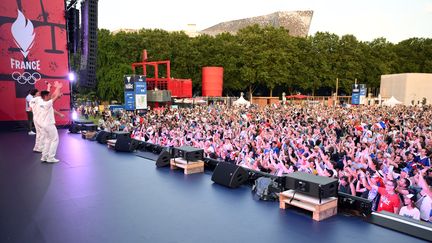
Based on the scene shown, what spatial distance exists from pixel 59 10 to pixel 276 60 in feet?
123

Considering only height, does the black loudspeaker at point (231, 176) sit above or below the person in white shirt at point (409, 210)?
above

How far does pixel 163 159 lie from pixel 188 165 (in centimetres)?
88

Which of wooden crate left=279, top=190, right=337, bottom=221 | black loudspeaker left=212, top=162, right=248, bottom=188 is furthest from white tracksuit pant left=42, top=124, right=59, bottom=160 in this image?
wooden crate left=279, top=190, right=337, bottom=221

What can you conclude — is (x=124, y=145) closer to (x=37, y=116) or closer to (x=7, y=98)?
(x=37, y=116)

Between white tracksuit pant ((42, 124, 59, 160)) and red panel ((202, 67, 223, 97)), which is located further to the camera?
red panel ((202, 67, 223, 97))

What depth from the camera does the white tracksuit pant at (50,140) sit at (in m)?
6.99

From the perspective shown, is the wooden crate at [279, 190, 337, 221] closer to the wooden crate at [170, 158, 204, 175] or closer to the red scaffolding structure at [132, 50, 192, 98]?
the wooden crate at [170, 158, 204, 175]

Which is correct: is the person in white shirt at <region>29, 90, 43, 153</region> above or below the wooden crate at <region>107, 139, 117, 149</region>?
above

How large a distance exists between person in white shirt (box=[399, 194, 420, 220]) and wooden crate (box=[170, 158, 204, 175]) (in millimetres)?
3966

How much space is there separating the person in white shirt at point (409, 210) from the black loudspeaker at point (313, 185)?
1.57m

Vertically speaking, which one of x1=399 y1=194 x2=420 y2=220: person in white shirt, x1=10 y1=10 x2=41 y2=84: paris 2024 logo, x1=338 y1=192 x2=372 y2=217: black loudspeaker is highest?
x1=10 y1=10 x2=41 y2=84: paris 2024 logo

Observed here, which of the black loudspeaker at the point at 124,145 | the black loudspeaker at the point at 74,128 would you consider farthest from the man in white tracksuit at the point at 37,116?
the black loudspeaker at the point at 74,128

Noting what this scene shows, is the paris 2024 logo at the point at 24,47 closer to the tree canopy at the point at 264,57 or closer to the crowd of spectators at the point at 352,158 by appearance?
the crowd of spectators at the point at 352,158

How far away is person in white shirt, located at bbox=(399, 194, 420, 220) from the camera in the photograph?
17.1ft
